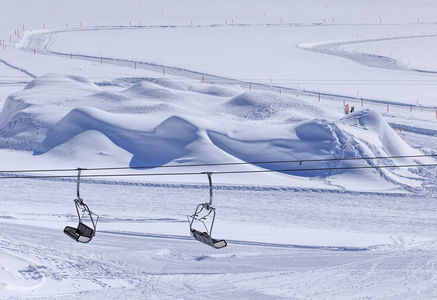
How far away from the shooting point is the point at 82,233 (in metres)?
13.6

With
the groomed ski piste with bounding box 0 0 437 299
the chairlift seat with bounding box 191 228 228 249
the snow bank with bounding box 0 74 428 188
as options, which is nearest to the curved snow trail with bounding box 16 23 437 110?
the groomed ski piste with bounding box 0 0 437 299

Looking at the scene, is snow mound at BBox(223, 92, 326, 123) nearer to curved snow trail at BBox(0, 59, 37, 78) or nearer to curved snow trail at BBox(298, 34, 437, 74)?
curved snow trail at BBox(0, 59, 37, 78)

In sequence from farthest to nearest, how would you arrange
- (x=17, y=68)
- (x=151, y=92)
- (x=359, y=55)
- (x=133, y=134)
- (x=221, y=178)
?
1. (x=359, y=55)
2. (x=17, y=68)
3. (x=151, y=92)
4. (x=133, y=134)
5. (x=221, y=178)

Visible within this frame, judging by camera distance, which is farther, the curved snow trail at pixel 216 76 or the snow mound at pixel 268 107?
the curved snow trail at pixel 216 76

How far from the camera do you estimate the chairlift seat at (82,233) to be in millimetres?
13289

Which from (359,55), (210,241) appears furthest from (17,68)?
(210,241)

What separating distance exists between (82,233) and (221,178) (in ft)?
44.0

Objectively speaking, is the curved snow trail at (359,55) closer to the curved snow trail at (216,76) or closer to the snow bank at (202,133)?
the curved snow trail at (216,76)

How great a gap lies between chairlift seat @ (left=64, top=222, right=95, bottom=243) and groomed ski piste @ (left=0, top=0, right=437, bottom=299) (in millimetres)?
2145

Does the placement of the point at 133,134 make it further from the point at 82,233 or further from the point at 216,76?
the point at 216,76

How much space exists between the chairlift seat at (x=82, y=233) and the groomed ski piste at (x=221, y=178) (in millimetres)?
2145

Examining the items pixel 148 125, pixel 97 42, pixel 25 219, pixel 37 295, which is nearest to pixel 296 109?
pixel 148 125

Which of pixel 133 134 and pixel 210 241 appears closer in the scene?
pixel 210 241

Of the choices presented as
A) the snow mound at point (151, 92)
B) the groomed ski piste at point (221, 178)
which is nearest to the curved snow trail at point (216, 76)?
the groomed ski piste at point (221, 178)
